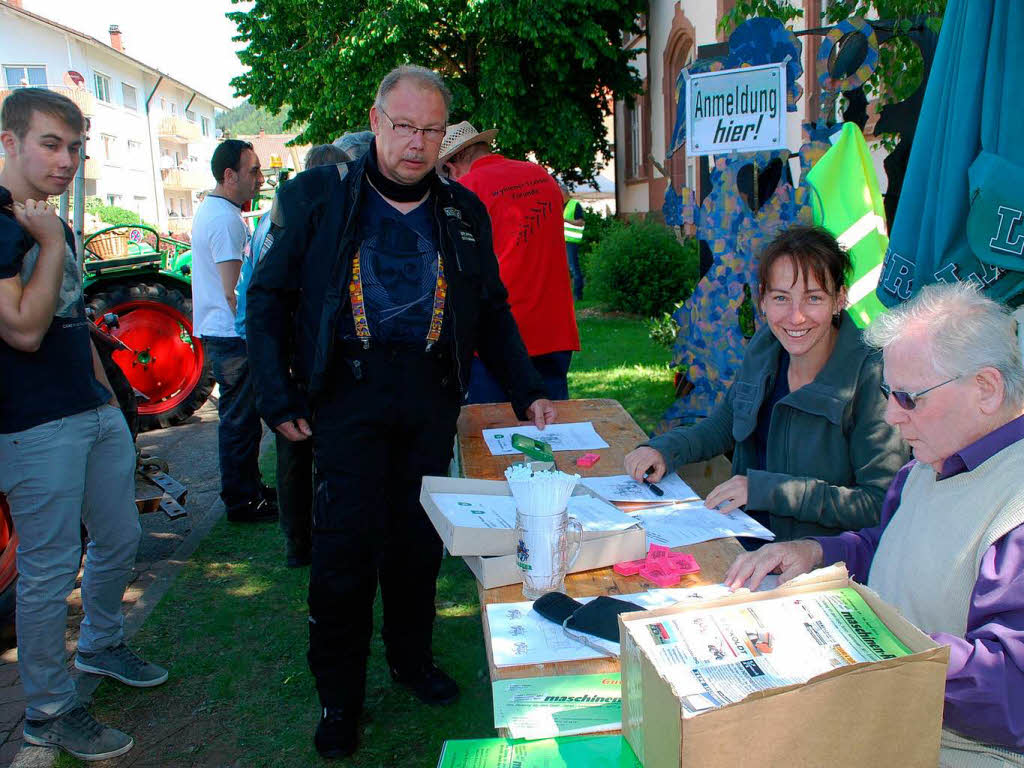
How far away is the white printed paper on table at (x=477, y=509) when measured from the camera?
1.89m

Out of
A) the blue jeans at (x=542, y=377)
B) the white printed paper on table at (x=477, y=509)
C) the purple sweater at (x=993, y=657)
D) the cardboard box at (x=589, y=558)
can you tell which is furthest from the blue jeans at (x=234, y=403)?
the purple sweater at (x=993, y=657)

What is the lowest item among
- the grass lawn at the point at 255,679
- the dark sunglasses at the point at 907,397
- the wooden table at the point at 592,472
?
the grass lawn at the point at 255,679

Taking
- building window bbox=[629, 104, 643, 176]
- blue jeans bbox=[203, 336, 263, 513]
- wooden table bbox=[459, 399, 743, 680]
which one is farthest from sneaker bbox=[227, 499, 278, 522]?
building window bbox=[629, 104, 643, 176]

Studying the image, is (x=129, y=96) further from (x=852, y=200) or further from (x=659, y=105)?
(x=852, y=200)

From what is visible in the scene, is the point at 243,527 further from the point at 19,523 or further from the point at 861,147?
the point at 861,147

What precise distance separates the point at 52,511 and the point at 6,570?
1141 millimetres

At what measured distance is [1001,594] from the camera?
1.39m

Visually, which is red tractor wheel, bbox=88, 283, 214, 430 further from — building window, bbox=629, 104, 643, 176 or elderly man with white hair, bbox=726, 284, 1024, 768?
building window, bbox=629, 104, 643, 176

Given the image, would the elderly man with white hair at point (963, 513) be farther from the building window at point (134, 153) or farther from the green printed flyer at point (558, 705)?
the building window at point (134, 153)

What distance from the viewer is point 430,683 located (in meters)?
3.08

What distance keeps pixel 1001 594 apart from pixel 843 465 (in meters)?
0.97

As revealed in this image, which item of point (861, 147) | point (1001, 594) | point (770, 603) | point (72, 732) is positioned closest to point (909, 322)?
point (1001, 594)

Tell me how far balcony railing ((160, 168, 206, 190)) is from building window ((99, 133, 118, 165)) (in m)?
6.83

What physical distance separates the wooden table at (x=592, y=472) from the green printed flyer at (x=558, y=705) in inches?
1.4
